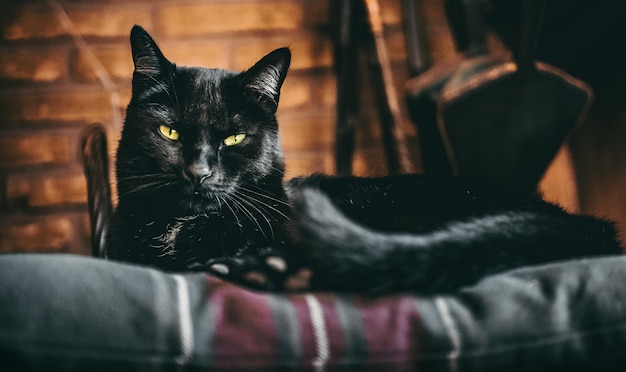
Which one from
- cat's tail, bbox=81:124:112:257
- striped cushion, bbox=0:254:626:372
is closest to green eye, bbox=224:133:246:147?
cat's tail, bbox=81:124:112:257

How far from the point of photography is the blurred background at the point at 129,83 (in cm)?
126

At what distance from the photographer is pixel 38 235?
1253 millimetres

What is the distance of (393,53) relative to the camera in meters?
1.37

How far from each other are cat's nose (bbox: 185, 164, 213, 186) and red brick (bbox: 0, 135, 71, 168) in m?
0.83

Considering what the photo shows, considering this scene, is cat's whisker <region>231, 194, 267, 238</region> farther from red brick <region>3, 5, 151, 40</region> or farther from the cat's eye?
red brick <region>3, 5, 151, 40</region>

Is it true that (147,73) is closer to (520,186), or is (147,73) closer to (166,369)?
(166,369)

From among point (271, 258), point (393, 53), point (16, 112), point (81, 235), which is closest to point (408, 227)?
point (271, 258)

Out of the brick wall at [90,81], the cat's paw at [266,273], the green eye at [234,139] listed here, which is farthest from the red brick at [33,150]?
the cat's paw at [266,273]

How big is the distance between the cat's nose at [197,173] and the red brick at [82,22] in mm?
850

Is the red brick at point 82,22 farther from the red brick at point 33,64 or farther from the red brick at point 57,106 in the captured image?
the red brick at point 57,106

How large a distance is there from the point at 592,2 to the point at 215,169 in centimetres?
90

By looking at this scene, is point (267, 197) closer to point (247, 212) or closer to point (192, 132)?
point (247, 212)

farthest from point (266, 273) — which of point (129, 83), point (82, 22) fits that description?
point (82, 22)

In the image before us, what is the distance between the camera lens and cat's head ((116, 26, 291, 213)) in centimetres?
66
